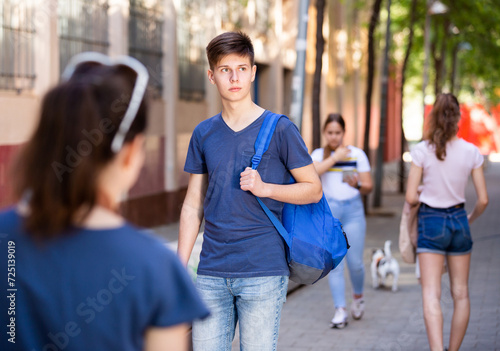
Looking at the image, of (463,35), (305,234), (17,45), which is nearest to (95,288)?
(305,234)

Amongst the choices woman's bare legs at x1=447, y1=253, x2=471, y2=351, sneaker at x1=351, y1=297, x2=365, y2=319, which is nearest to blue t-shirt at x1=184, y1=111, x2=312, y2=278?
woman's bare legs at x1=447, y1=253, x2=471, y2=351

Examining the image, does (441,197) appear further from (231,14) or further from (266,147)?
(231,14)

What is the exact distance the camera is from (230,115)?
369 cm

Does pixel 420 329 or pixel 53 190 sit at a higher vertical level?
pixel 53 190

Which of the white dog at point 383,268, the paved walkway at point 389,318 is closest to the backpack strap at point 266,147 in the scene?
the paved walkway at point 389,318

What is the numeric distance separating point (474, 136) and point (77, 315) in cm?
1855

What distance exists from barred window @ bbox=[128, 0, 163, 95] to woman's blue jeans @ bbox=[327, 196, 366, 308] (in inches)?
293

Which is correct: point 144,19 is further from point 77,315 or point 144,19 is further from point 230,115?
point 77,315

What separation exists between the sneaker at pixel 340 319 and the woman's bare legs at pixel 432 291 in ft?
5.63

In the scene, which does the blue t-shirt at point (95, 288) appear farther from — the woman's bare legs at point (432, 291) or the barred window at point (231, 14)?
the barred window at point (231, 14)

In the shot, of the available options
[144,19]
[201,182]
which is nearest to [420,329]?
[201,182]

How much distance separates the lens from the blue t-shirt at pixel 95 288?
1700 mm

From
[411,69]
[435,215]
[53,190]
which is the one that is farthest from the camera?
[411,69]

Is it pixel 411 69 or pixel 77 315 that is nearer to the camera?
pixel 77 315
